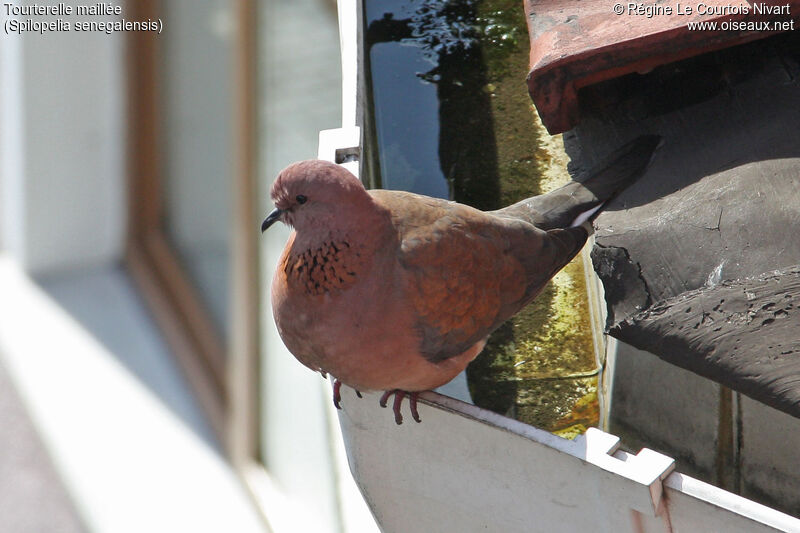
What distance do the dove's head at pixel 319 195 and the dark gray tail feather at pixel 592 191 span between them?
1.55ft

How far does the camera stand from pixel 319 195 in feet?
6.39

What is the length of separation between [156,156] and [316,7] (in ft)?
8.61

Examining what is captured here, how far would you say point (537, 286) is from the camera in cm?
221

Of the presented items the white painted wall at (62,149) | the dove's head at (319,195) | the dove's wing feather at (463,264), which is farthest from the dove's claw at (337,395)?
the white painted wall at (62,149)

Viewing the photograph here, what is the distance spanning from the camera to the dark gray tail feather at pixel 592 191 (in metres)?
1.97

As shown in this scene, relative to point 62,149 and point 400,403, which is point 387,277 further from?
point 62,149

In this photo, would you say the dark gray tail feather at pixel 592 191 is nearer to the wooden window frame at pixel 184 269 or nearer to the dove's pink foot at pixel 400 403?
the dove's pink foot at pixel 400 403

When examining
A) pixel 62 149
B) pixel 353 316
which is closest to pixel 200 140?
pixel 62 149

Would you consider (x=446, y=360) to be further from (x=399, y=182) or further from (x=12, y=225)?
(x=12, y=225)

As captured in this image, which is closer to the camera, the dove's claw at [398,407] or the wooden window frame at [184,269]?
the dove's claw at [398,407]

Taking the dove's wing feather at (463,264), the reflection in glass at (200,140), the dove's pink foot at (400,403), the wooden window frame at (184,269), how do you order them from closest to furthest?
the dove's pink foot at (400,403) → the dove's wing feather at (463,264) → the wooden window frame at (184,269) → the reflection in glass at (200,140)

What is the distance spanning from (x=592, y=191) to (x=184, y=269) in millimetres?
4441

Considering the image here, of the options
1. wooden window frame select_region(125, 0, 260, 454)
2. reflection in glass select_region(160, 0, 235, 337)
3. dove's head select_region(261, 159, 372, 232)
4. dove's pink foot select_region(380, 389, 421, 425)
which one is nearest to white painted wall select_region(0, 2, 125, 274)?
wooden window frame select_region(125, 0, 260, 454)

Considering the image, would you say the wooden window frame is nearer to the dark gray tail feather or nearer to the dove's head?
the dark gray tail feather
